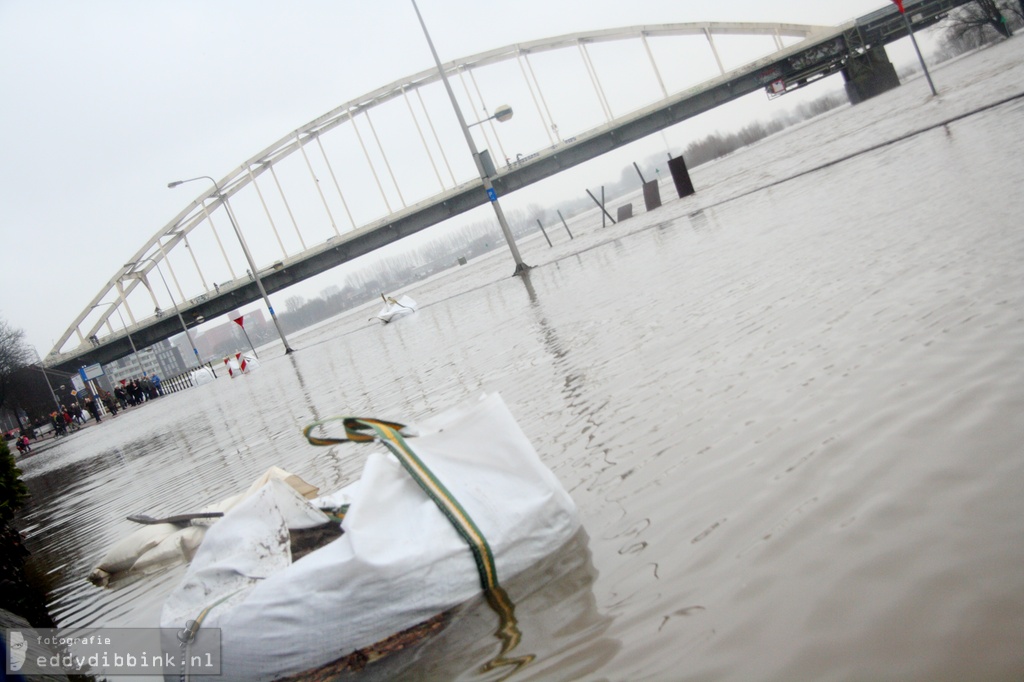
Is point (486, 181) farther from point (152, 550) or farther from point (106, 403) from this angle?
point (106, 403)

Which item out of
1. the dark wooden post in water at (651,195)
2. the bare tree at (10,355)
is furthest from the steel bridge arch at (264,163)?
the dark wooden post in water at (651,195)

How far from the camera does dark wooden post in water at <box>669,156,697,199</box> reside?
27712 mm

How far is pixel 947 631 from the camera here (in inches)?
72.0

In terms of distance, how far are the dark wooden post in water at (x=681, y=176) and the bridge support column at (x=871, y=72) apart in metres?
36.2

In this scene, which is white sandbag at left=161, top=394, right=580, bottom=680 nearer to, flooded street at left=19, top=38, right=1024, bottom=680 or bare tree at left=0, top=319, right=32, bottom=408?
flooded street at left=19, top=38, right=1024, bottom=680

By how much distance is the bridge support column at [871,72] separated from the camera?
2247 inches

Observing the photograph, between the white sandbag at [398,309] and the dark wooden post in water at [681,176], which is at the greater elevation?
the dark wooden post in water at [681,176]

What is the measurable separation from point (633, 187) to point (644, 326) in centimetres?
12929

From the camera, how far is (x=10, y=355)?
56156 millimetres

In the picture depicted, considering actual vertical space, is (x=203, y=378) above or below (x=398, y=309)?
above

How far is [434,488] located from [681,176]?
27.1 m

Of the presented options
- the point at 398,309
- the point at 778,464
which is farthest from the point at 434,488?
the point at 398,309

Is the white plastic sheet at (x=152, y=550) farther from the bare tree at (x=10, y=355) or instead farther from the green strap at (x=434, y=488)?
the bare tree at (x=10, y=355)

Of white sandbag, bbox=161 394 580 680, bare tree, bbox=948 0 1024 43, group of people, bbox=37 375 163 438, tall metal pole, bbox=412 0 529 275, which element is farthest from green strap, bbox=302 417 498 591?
bare tree, bbox=948 0 1024 43
